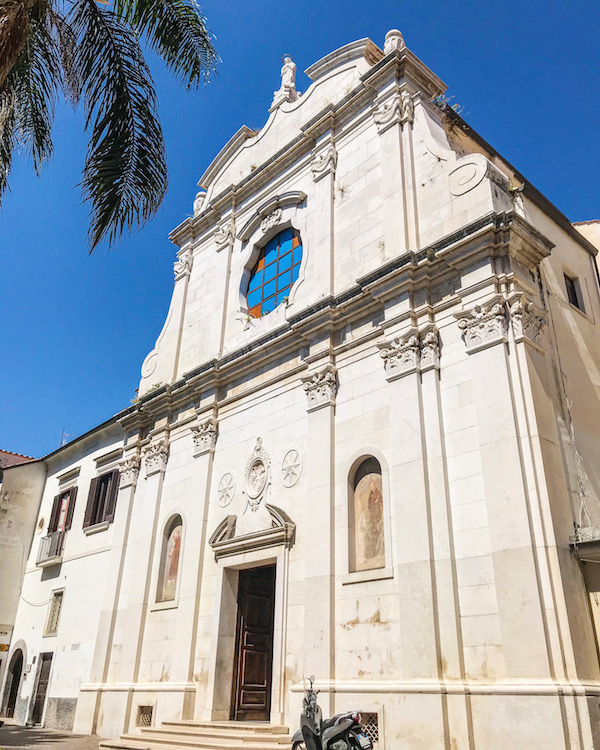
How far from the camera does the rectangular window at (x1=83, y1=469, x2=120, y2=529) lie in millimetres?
19080

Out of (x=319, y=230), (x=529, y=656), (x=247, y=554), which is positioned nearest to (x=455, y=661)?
(x=529, y=656)

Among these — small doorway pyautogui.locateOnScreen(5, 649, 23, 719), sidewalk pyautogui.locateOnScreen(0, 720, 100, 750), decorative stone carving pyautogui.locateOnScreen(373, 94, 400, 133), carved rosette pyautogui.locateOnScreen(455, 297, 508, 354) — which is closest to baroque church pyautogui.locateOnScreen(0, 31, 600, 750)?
carved rosette pyautogui.locateOnScreen(455, 297, 508, 354)

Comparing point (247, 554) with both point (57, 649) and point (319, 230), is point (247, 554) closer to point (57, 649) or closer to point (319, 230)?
point (319, 230)

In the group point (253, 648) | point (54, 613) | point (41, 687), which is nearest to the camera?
point (253, 648)

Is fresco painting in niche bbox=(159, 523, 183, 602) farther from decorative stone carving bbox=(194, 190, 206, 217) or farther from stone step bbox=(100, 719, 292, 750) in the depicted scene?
decorative stone carving bbox=(194, 190, 206, 217)

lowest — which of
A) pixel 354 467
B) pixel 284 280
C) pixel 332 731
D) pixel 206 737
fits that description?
pixel 206 737

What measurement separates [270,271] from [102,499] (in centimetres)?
909

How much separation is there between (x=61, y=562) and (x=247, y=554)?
9811 millimetres

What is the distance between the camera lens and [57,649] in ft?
59.9

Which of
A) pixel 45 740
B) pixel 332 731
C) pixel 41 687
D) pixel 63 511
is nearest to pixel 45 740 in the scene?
pixel 45 740

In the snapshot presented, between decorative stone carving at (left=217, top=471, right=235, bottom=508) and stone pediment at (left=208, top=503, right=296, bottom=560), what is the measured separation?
453 millimetres

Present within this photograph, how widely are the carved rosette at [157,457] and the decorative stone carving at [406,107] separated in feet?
32.2

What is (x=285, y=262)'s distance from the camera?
16.3 meters

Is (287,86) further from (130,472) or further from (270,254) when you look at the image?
(130,472)
